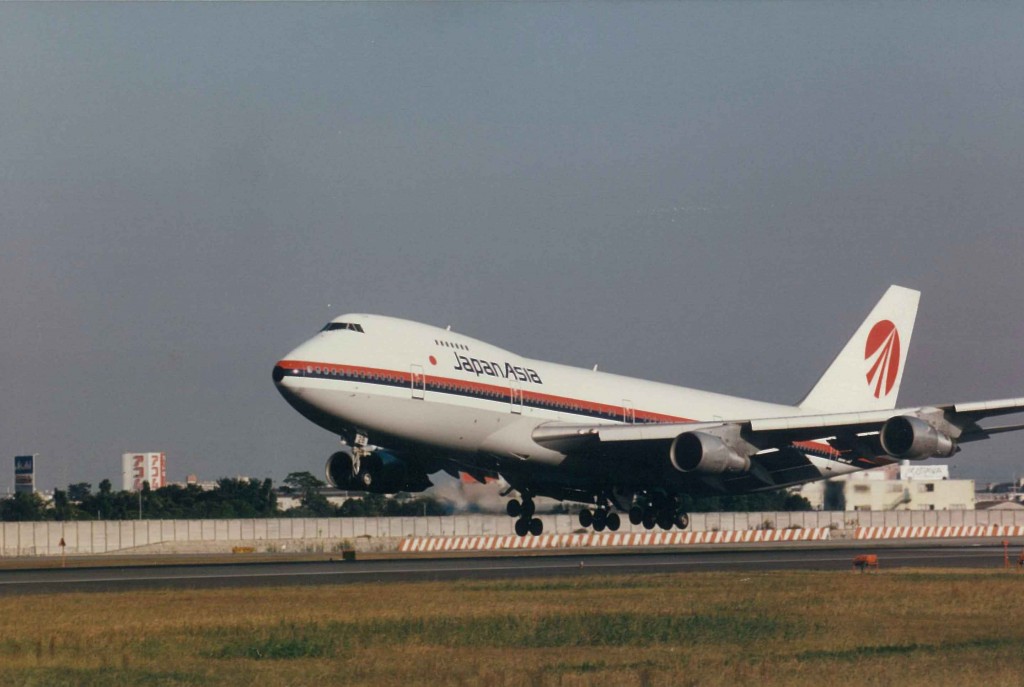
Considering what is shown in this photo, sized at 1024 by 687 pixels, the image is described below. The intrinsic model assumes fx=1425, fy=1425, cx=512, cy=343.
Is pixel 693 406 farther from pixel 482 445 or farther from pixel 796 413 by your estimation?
pixel 482 445

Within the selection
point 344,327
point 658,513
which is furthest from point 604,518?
point 344,327

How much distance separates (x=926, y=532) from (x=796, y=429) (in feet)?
67.4

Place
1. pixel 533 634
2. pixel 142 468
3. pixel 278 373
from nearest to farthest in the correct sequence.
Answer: pixel 533 634
pixel 278 373
pixel 142 468

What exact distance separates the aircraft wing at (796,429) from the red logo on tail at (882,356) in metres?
12.2

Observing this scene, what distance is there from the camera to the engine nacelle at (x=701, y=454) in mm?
46906

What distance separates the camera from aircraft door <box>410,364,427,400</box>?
42656mm

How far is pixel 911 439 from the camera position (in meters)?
47.6

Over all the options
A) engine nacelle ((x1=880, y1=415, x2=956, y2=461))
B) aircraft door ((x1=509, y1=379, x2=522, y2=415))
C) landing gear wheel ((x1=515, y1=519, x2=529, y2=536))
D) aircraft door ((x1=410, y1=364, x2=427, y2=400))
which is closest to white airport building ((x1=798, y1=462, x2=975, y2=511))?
engine nacelle ((x1=880, y1=415, x2=956, y2=461))

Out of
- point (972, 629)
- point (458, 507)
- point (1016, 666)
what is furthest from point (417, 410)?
point (1016, 666)

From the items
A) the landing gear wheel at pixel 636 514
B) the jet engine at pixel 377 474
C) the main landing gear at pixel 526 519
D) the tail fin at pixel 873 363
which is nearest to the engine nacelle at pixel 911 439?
the landing gear wheel at pixel 636 514

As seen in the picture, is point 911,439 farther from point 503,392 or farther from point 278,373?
point 278,373

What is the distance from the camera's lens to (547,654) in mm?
21078

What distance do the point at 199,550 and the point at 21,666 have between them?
51670 mm

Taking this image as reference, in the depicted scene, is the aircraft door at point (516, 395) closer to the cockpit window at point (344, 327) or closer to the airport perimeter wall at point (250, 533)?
the cockpit window at point (344, 327)
